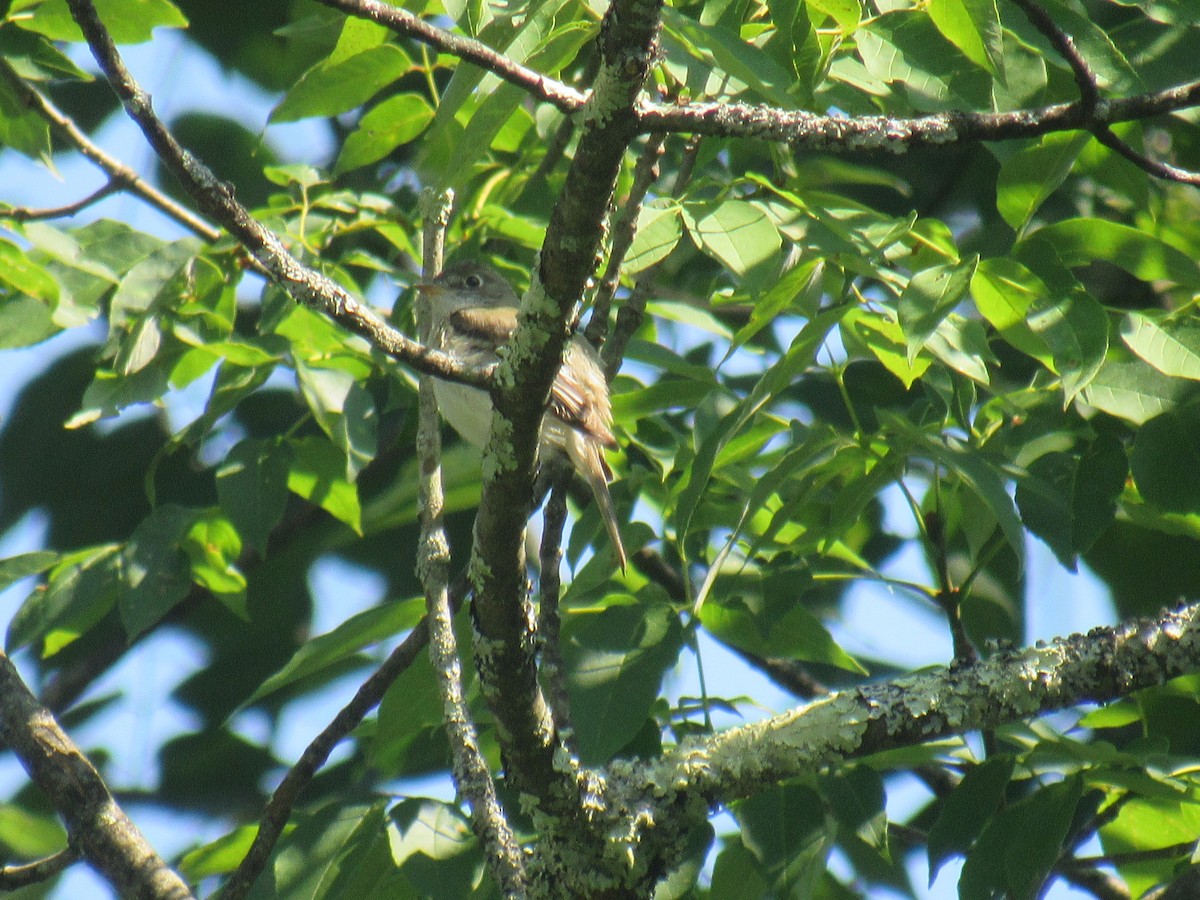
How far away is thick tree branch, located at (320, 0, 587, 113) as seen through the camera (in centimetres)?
242

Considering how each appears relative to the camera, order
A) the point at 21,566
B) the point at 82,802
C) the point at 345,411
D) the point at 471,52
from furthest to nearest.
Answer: the point at 345,411
the point at 21,566
the point at 82,802
the point at 471,52

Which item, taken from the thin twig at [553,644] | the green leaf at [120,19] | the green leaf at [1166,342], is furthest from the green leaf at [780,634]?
the green leaf at [120,19]

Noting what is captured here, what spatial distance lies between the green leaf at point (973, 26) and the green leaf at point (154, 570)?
2557 mm

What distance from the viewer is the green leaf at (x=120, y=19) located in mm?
3971

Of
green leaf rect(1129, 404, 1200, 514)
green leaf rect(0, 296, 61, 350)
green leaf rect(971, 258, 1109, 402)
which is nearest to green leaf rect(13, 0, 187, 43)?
green leaf rect(0, 296, 61, 350)

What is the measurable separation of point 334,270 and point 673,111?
2313 mm

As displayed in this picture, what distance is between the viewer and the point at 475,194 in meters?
4.61

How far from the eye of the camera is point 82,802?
3.39 meters

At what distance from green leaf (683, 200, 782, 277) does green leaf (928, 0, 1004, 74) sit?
579 mm

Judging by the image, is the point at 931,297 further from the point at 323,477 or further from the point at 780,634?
the point at 323,477

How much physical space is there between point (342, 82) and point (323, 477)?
1255 millimetres

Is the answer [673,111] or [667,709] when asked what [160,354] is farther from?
[673,111]

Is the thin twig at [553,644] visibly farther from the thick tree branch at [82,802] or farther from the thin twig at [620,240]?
the thick tree branch at [82,802]

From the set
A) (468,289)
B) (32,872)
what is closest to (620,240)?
(32,872)
